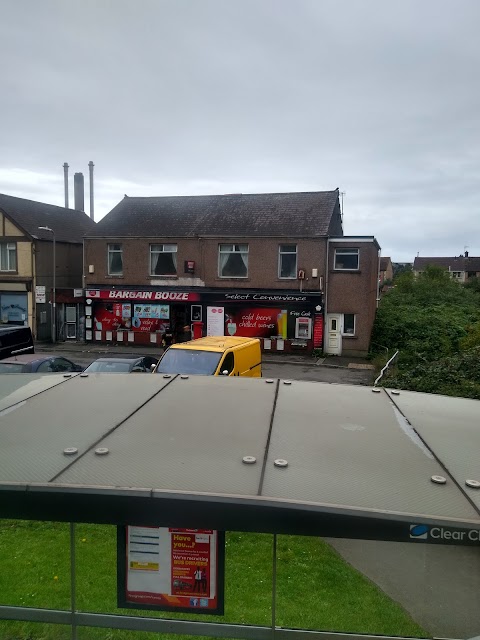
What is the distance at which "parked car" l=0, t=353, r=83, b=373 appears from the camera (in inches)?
535

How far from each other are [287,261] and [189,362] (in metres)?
14.4

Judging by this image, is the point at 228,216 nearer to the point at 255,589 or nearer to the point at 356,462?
the point at 255,589

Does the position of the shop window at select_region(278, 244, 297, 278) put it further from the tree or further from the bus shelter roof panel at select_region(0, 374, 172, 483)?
the bus shelter roof panel at select_region(0, 374, 172, 483)

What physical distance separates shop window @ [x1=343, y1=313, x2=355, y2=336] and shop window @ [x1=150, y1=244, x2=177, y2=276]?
9369 mm

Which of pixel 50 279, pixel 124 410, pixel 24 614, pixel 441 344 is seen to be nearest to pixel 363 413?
pixel 124 410

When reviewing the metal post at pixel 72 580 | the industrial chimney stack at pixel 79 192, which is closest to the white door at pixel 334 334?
the metal post at pixel 72 580

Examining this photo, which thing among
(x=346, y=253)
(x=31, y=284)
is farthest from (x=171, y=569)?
(x=31, y=284)

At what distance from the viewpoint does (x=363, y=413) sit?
5016mm

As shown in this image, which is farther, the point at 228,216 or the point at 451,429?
the point at 228,216

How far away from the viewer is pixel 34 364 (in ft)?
45.5

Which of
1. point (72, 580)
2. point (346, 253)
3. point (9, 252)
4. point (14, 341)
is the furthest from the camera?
point (9, 252)

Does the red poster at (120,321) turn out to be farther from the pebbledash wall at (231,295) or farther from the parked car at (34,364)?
the parked car at (34,364)

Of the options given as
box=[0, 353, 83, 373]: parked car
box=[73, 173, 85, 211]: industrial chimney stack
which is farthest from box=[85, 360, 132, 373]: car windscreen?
box=[73, 173, 85, 211]: industrial chimney stack

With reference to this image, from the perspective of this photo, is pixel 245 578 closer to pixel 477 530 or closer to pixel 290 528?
pixel 290 528
